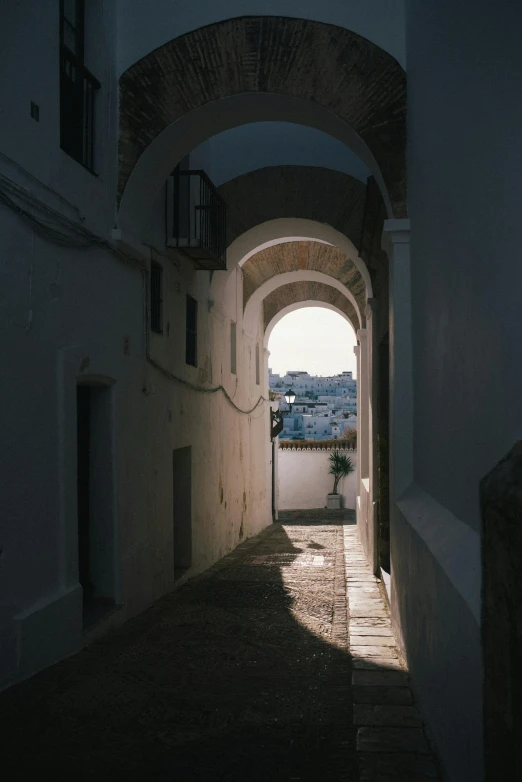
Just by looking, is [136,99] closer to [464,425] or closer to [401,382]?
[401,382]

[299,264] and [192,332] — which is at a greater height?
[299,264]

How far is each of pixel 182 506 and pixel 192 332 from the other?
231 centimetres

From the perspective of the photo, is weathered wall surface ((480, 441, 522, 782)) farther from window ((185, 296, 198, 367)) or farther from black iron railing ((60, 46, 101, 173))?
window ((185, 296, 198, 367))

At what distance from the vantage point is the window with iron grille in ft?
19.0

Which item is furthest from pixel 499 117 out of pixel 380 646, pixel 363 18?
pixel 363 18

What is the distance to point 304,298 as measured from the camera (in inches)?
645

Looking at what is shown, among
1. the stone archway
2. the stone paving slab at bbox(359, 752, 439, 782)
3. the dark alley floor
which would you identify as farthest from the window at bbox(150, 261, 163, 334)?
the stone archway

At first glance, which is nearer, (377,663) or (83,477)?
(377,663)

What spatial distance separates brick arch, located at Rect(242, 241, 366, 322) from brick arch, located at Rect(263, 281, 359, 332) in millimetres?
1767

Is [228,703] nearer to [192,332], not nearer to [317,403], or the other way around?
[192,332]

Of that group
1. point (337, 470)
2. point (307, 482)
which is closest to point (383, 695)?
point (337, 470)

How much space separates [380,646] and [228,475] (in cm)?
748

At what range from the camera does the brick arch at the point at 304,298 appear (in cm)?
1572

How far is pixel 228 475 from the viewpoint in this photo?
41.4 ft
